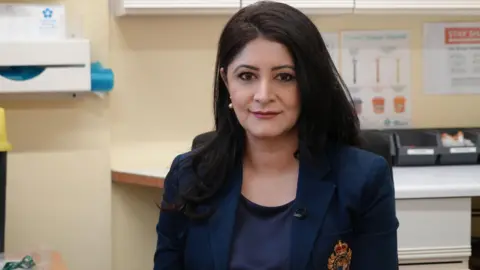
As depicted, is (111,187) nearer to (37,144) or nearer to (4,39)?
(37,144)

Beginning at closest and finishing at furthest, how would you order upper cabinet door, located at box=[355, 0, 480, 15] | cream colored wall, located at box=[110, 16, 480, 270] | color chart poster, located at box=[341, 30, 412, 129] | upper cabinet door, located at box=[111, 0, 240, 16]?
upper cabinet door, located at box=[111, 0, 240, 16] < upper cabinet door, located at box=[355, 0, 480, 15] < cream colored wall, located at box=[110, 16, 480, 270] < color chart poster, located at box=[341, 30, 412, 129]

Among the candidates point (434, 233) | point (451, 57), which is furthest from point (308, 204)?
point (451, 57)

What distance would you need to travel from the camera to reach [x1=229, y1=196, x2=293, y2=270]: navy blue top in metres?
1.36

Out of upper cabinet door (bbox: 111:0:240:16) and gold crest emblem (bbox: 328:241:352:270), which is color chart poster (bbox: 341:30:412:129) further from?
gold crest emblem (bbox: 328:241:352:270)

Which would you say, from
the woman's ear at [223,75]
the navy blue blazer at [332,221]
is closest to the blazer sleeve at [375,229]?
the navy blue blazer at [332,221]

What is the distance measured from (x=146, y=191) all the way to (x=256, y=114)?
1.54 metres

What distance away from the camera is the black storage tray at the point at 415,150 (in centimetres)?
285

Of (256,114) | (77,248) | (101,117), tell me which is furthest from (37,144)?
(256,114)

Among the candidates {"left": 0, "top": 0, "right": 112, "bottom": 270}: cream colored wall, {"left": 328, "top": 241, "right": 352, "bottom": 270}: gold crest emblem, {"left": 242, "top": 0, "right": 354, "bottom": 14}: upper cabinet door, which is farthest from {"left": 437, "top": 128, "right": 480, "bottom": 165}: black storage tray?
{"left": 328, "top": 241, "right": 352, "bottom": 270}: gold crest emblem

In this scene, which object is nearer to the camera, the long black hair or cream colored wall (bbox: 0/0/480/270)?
the long black hair

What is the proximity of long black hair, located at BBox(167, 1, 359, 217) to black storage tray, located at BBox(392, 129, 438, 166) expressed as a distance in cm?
142

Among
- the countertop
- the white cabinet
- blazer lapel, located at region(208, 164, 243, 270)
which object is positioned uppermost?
blazer lapel, located at region(208, 164, 243, 270)

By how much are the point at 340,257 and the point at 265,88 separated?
36cm

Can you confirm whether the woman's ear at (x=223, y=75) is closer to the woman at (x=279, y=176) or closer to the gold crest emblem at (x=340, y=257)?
the woman at (x=279, y=176)
